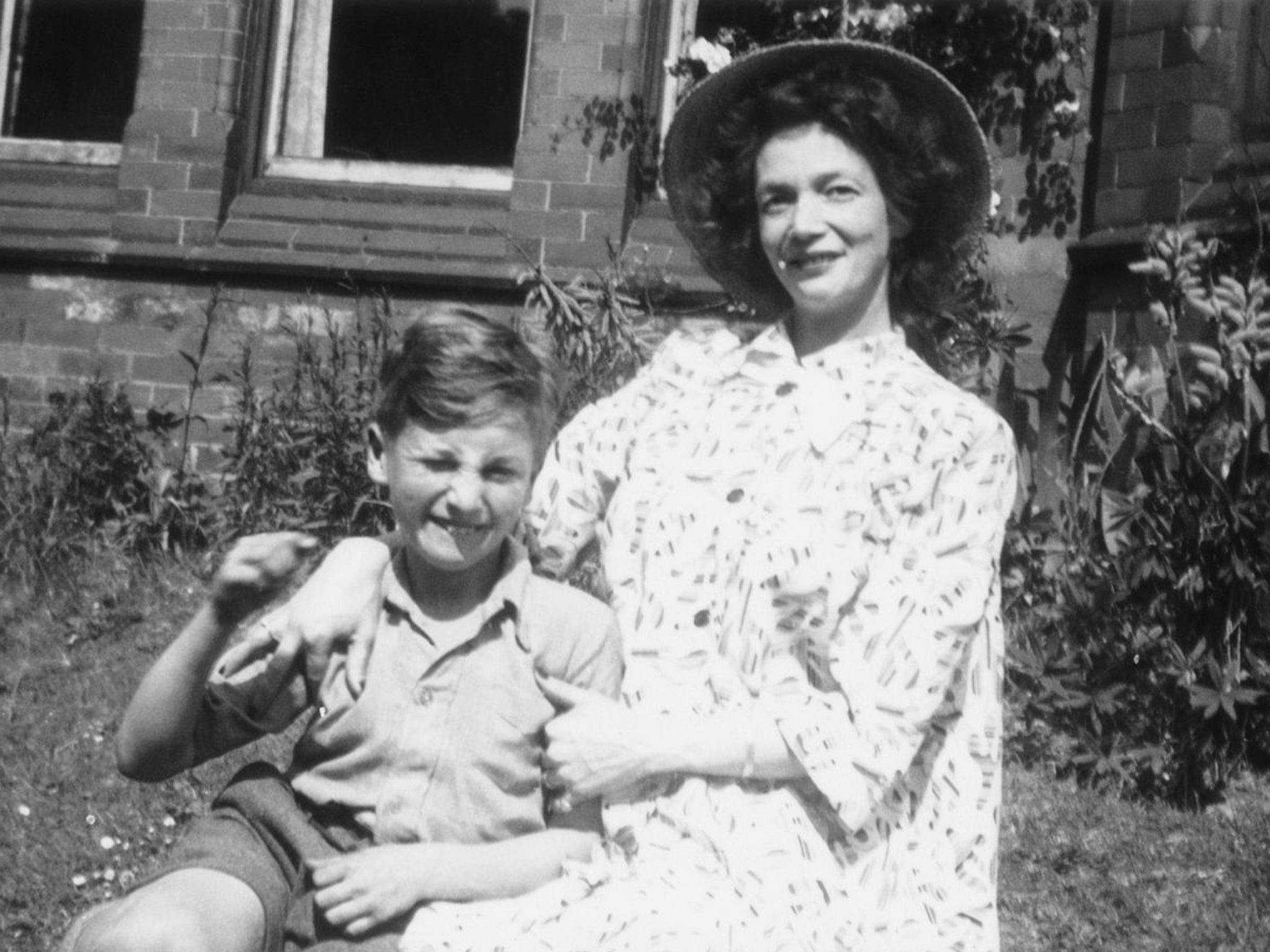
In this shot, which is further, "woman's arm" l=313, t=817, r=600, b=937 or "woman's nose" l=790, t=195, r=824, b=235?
"woman's nose" l=790, t=195, r=824, b=235

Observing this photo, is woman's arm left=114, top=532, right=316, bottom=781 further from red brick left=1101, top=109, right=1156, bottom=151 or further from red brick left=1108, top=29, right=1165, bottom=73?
red brick left=1108, top=29, right=1165, bottom=73

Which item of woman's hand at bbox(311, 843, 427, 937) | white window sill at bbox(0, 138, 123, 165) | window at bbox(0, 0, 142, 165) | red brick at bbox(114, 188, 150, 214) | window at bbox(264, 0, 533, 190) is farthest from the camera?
window at bbox(0, 0, 142, 165)

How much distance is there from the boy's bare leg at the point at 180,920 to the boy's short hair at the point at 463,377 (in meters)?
0.68

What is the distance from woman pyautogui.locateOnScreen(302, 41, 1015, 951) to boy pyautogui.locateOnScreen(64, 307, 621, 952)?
0.07 m

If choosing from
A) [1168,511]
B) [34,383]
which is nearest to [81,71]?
[34,383]

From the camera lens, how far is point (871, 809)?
7.09 feet

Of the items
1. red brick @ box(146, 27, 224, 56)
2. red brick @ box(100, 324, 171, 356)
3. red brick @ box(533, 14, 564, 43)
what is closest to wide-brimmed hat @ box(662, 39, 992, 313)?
red brick @ box(533, 14, 564, 43)

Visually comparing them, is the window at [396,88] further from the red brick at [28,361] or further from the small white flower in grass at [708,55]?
the small white flower in grass at [708,55]

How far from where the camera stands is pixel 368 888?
6.80 feet

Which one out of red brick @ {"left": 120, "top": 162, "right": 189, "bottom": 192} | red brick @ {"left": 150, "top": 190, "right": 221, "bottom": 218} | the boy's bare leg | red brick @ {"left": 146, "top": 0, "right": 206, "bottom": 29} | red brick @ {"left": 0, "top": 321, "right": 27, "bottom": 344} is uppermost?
red brick @ {"left": 146, "top": 0, "right": 206, "bottom": 29}

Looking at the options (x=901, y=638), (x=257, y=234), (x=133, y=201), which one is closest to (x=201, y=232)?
(x=257, y=234)

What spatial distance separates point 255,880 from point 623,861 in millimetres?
510

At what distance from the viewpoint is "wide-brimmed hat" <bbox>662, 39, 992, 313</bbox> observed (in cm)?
253

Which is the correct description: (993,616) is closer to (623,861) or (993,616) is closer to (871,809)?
(871,809)
